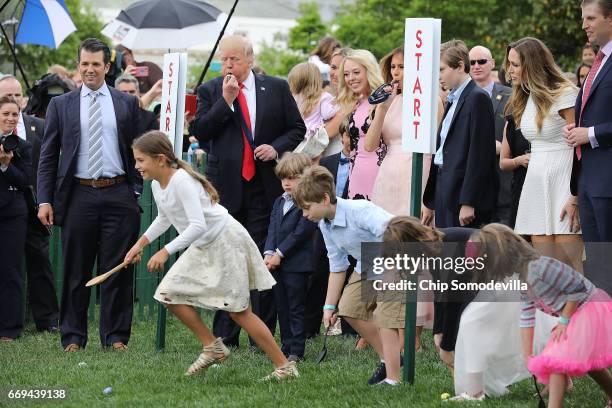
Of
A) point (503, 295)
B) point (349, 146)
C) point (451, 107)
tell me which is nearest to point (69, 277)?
point (349, 146)

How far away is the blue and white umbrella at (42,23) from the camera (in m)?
16.3

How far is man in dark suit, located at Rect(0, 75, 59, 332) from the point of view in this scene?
477 inches

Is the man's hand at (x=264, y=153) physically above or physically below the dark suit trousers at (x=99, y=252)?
above

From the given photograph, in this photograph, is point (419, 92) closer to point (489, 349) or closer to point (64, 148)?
point (489, 349)

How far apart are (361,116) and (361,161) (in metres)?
0.39

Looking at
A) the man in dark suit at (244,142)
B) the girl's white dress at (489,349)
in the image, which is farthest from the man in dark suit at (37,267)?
the girl's white dress at (489,349)

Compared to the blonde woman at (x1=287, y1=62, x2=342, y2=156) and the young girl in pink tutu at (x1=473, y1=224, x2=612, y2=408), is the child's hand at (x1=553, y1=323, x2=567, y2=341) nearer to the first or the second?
the young girl in pink tutu at (x1=473, y1=224, x2=612, y2=408)

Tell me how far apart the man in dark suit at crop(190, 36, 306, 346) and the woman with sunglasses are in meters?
1.84

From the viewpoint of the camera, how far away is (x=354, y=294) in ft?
28.2

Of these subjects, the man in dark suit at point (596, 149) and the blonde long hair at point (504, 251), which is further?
the man in dark suit at point (596, 149)

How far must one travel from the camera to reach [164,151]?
889cm

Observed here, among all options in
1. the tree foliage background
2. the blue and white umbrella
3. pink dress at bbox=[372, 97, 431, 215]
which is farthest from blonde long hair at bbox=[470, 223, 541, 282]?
the tree foliage background

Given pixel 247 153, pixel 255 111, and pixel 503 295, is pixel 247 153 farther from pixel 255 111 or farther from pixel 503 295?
pixel 503 295

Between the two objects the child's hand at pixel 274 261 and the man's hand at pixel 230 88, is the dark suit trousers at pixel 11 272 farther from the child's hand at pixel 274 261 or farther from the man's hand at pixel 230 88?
the child's hand at pixel 274 261
